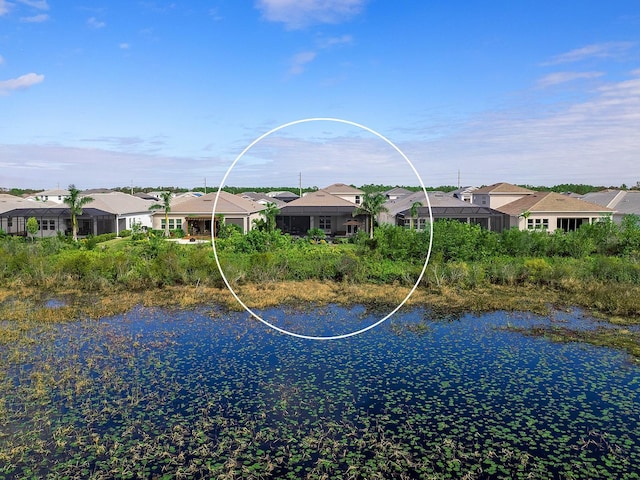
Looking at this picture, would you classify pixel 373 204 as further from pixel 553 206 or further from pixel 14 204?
pixel 14 204

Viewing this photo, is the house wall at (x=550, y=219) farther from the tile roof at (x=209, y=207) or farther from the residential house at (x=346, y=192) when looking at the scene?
the tile roof at (x=209, y=207)

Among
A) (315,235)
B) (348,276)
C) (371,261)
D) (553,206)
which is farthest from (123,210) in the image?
(553,206)

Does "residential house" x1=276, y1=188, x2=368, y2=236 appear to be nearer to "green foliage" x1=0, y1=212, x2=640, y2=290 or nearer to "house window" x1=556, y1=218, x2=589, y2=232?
"green foliage" x1=0, y1=212, x2=640, y2=290

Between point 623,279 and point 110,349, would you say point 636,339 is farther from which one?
point 110,349

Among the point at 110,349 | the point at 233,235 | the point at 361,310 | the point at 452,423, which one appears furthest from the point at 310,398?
the point at 233,235

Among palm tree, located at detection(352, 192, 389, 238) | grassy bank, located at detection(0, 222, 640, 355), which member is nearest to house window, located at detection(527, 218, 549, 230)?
grassy bank, located at detection(0, 222, 640, 355)

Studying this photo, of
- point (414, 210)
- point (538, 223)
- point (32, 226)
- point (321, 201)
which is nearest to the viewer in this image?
point (414, 210)
